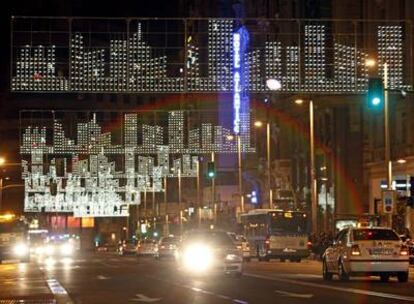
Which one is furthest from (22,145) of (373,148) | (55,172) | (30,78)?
(30,78)

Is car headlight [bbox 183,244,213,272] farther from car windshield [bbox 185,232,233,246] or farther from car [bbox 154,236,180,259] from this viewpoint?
car [bbox 154,236,180,259]

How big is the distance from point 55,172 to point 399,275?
54636mm

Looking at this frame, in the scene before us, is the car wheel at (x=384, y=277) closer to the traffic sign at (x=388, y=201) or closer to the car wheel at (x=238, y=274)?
the car wheel at (x=238, y=274)

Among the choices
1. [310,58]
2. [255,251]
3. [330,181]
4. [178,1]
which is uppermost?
[178,1]

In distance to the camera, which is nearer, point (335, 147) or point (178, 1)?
point (335, 147)

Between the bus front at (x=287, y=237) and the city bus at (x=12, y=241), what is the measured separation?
17149 millimetres

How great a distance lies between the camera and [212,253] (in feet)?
113

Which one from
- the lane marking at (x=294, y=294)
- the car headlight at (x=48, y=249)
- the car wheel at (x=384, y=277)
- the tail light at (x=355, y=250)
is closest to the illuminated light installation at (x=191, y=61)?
the car wheel at (x=384, y=277)

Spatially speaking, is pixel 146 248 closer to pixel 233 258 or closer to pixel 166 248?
pixel 166 248

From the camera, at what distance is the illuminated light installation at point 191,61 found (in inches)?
1671

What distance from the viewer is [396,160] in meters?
60.0

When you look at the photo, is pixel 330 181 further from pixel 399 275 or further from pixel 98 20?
pixel 399 275

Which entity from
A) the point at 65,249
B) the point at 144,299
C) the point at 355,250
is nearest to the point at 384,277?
the point at 355,250

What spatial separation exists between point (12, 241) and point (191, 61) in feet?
84.1
